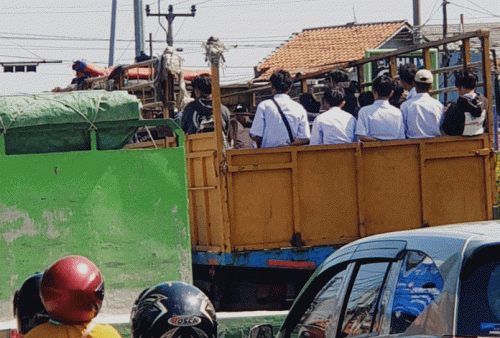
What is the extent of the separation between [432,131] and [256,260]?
2.32 m

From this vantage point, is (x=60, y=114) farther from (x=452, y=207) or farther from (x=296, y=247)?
(x=452, y=207)

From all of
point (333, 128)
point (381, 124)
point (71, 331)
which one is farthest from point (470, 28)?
point (71, 331)

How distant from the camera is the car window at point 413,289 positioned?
3498 mm

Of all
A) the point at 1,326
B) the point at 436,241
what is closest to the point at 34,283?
the point at 436,241

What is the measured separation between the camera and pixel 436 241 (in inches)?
143

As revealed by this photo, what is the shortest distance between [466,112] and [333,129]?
1329 millimetres

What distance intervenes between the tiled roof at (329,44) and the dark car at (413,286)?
38.1m

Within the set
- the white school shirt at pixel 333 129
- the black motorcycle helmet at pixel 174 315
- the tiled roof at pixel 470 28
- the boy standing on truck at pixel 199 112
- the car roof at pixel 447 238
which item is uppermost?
the tiled roof at pixel 470 28

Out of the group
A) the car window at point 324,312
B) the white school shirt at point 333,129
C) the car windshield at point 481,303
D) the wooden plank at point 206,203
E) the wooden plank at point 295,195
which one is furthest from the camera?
the white school shirt at point 333,129

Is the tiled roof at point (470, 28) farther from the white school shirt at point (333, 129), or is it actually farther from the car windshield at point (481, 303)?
the car windshield at point (481, 303)

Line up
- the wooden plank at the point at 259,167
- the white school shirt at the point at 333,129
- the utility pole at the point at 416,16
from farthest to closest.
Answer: the utility pole at the point at 416,16 < the white school shirt at the point at 333,129 < the wooden plank at the point at 259,167

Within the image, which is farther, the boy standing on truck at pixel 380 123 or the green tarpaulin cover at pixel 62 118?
the boy standing on truck at pixel 380 123

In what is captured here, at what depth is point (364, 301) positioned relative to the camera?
4.00 meters

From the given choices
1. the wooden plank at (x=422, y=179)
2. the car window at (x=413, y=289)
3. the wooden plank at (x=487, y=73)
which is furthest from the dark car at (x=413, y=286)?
the wooden plank at (x=487, y=73)
